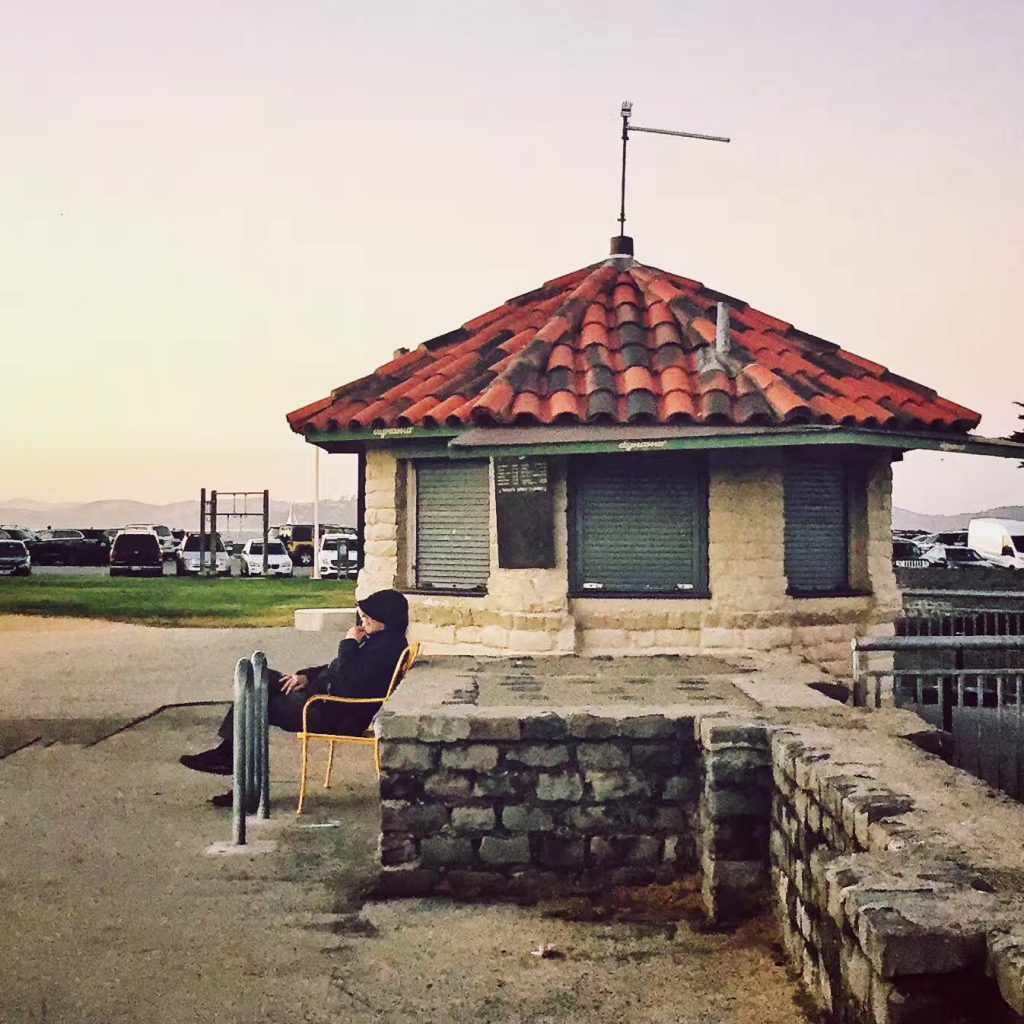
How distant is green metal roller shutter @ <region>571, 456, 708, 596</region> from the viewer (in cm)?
910

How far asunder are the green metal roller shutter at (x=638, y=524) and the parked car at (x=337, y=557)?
A: 2844cm

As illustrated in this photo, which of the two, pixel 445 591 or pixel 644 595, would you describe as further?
pixel 445 591

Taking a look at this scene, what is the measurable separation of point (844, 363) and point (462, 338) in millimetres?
3710

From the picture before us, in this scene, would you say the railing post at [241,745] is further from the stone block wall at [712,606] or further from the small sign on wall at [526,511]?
the small sign on wall at [526,511]

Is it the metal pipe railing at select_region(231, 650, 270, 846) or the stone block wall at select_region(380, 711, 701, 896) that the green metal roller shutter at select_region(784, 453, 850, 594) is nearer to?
the stone block wall at select_region(380, 711, 701, 896)

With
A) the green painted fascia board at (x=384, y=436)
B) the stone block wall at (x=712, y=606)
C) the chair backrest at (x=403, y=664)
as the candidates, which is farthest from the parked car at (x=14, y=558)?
the chair backrest at (x=403, y=664)

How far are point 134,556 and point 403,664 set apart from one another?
→ 106 feet

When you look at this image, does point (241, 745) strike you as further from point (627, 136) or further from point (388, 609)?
point (627, 136)

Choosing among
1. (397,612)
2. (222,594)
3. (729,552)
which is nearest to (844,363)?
(729,552)

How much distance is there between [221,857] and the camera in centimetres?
673

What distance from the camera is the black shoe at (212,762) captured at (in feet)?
26.7

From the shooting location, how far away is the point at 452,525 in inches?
382

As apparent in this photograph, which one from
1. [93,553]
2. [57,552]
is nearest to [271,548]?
[93,553]

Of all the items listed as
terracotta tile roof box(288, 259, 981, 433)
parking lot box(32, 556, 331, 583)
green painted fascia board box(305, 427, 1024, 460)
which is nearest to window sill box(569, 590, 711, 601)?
green painted fascia board box(305, 427, 1024, 460)
